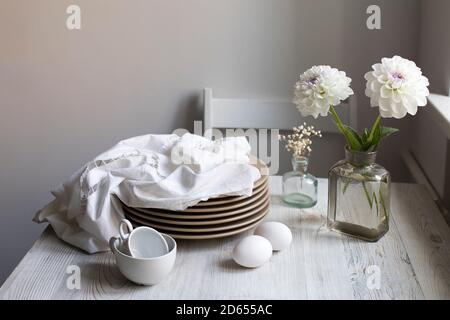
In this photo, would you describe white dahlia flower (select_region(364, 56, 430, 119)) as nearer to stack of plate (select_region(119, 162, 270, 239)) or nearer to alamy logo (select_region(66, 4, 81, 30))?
stack of plate (select_region(119, 162, 270, 239))

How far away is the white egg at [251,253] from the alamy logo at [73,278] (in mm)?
284

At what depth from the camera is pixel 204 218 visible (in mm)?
1262

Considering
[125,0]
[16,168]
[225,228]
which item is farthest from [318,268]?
[16,168]

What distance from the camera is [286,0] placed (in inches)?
77.6

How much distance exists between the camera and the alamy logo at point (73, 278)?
1.13 meters

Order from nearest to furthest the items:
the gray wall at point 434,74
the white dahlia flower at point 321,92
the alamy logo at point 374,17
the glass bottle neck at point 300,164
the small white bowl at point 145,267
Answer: the small white bowl at point 145,267 < the white dahlia flower at point 321,92 < the glass bottle neck at point 300,164 < the gray wall at point 434,74 < the alamy logo at point 374,17

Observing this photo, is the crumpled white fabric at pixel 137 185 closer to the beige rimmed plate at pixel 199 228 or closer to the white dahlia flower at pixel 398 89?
the beige rimmed plate at pixel 199 228

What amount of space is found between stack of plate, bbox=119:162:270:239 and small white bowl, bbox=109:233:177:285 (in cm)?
12

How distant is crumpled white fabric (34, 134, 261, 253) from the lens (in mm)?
1243

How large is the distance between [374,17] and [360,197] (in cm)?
87

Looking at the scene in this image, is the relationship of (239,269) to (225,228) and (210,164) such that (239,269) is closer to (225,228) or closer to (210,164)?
(225,228)

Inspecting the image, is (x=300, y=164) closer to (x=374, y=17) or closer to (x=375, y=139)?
(x=375, y=139)

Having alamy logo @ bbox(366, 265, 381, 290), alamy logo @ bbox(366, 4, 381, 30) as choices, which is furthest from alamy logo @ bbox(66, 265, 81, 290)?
alamy logo @ bbox(366, 4, 381, 30)

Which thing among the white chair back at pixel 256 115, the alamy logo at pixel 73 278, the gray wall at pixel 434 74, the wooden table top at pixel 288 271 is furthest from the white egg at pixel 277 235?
the white chair back at pixel 256 115
